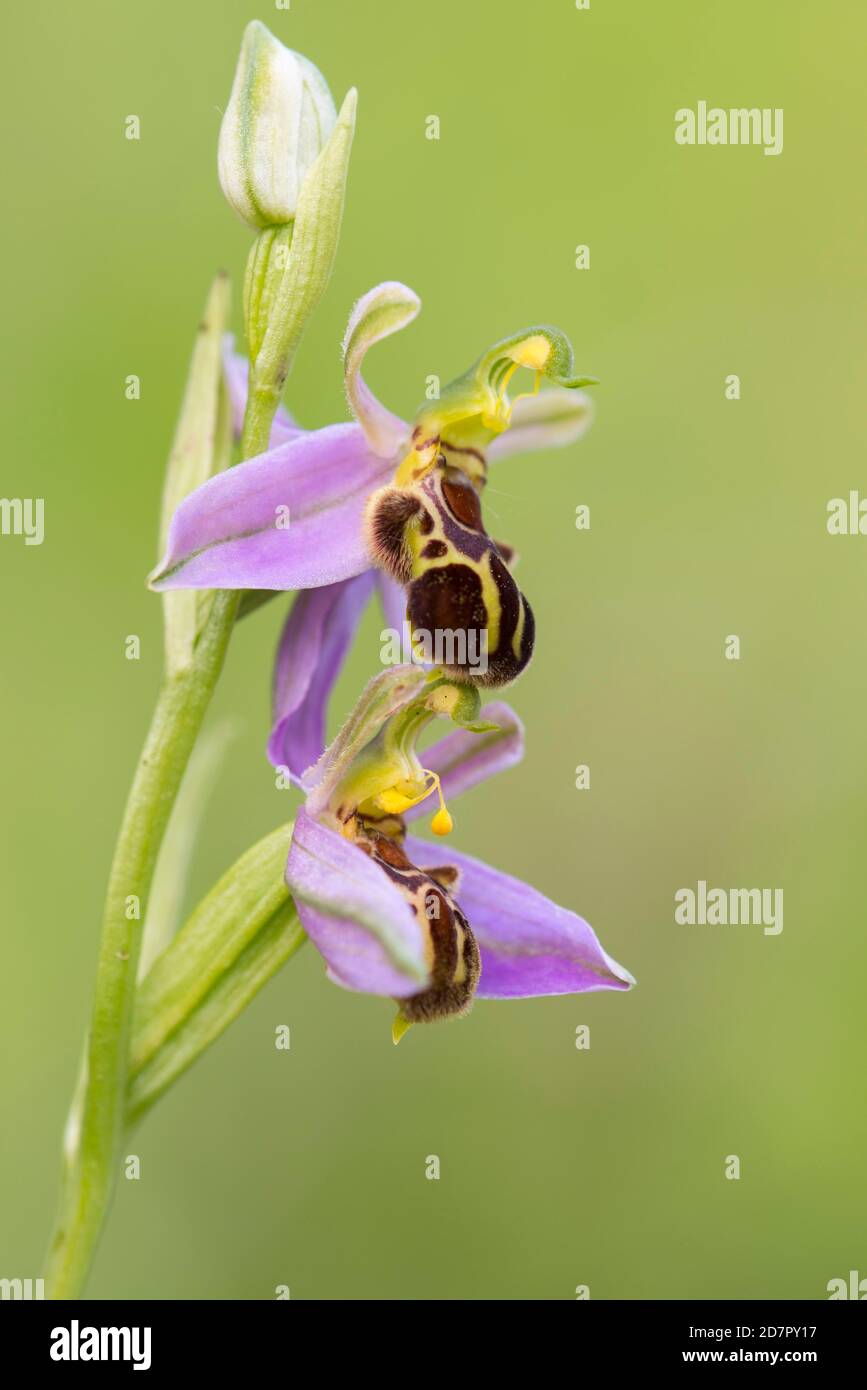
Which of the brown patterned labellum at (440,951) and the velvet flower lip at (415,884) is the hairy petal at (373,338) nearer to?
the velvet flower lip at (415,884)

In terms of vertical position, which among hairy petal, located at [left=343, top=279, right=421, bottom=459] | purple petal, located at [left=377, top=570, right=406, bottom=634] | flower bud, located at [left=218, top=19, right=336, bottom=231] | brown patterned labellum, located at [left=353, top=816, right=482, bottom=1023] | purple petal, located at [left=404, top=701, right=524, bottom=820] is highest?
flower bud, located at [left=218, top=19, right=336, bottom=231]

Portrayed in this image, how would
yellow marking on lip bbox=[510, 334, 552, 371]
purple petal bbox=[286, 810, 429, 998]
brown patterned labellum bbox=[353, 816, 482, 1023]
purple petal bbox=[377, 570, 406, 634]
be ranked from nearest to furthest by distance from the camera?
purple petal bbox=[286, 810, 429, 998]
brown patterned labellum bbox=[353, 816, 482, 1023]
yellow marking on lip bbox=[510, 334, 552, 371]
purple petal bbox=[377, 570, 406, 634]

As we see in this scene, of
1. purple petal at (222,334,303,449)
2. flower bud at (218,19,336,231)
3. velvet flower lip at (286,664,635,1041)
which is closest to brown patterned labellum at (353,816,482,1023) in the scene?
velvet flower lip at (286,664,635,1041)

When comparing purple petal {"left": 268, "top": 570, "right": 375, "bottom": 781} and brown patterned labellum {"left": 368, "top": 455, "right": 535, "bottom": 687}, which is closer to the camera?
brown patterned labellum {"left": 368, "top": 455, "right": 535, "bottom": 687}

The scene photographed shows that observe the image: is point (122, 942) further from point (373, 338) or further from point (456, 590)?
point (373, 338)

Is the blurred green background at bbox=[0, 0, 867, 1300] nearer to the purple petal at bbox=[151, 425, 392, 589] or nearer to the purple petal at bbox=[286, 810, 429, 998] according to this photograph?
the purple petal at bbox=[286, 810, 429, 998]

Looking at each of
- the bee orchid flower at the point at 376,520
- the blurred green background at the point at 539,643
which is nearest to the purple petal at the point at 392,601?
the bee orchid flower at the point at 376,520
